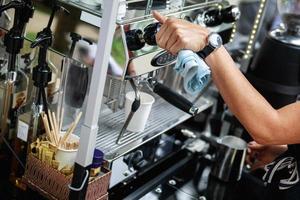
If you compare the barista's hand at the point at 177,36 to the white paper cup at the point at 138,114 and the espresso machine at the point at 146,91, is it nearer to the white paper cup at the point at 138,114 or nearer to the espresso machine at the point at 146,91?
the espresso machine at the point at 146,91

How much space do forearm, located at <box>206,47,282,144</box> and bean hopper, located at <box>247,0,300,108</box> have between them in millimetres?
423

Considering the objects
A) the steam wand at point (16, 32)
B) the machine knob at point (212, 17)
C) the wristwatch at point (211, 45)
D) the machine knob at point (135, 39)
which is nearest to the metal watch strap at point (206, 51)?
the wristwatch at point (211, 45)

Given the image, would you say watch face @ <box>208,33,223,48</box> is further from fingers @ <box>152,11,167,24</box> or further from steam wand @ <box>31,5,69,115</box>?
steam wand @ <box>31,5,69,115</box>

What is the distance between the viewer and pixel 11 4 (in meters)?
0.99

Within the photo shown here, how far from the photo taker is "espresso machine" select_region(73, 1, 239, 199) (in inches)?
36.0

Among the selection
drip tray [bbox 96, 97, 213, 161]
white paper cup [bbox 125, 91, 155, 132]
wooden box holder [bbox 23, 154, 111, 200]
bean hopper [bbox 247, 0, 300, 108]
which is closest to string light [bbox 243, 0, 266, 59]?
bean hopper [bbox 247, 0, 300, 108]

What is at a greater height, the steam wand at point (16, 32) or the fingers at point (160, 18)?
the fingers at point (160, 18)

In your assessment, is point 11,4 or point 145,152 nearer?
point 11,4

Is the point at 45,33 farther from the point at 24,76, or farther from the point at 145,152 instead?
the point at 145,152

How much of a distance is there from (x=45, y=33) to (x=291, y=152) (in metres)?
0.61

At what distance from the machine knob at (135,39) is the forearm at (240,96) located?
5.5 inches

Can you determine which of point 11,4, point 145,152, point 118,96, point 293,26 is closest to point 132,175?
point 145,152

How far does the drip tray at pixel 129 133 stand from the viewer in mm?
1099

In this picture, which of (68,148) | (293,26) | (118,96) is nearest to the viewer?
(68,148)
